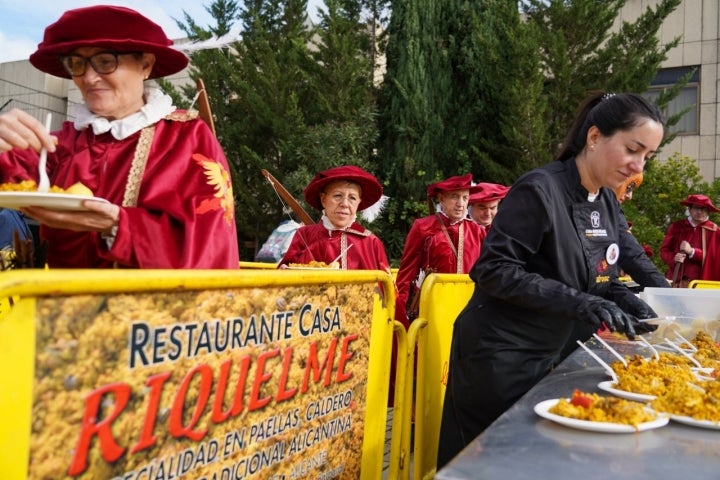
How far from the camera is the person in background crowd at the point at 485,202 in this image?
25.3ft

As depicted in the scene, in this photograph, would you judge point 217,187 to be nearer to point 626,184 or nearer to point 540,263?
point 540,263

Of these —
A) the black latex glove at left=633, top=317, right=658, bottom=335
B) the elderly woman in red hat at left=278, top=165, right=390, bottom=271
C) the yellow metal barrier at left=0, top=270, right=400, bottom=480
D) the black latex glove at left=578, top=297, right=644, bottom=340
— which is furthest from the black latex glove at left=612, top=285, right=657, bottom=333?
the elderly woman in red hat at left=278, top=165, right=390, bottom=271

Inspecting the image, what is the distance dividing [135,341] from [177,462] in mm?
414

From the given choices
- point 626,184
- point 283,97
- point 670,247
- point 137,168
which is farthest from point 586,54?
point 137,168

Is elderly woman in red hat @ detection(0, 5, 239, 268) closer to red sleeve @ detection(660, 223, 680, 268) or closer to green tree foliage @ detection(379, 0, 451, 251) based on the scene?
red sleeve @ detection(660, 223, 680, 268)

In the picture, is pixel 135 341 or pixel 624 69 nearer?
pixel 135 341

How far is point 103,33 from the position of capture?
2482 millimetres

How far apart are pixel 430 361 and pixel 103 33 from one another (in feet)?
8.27

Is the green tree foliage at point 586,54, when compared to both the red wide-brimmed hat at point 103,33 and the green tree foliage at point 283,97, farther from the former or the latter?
the red wide-brimmed hat at point 103,33

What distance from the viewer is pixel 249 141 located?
15.4 m

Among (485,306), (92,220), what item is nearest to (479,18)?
(485,306)

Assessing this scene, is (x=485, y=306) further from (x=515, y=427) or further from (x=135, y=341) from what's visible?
(x=135, y=341)

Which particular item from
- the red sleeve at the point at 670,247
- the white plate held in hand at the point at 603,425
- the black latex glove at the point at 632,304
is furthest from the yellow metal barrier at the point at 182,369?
the red sleeve at the point at 670,247

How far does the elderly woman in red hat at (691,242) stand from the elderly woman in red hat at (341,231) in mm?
6373
